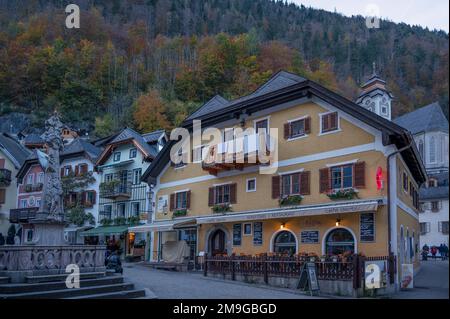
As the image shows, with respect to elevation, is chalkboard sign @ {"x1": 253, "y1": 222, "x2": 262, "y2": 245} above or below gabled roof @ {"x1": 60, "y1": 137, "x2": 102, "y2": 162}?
below

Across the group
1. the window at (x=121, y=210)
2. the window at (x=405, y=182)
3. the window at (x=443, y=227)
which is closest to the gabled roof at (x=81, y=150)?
the window at (x=121, y=210)

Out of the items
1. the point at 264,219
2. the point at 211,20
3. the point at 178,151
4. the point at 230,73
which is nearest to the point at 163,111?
the point at 230,73

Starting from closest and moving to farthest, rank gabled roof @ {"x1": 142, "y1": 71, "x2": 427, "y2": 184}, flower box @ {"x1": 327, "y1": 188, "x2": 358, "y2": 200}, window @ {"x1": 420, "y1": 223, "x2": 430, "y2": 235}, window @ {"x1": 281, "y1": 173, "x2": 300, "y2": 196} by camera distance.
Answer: gabled roof @ {"x1": 142, "y1": 71, "x2": 427, "y2": 184} < flower box @ {"x1": 327, "y1": 188, "x2": 358, "y2": 200} < window @ {"x1": 281, "y1": 173, "x2": 300, "y2": 196} < window @ {"x1": 420, "y1": 223, "x2": 430, "y2": 235}

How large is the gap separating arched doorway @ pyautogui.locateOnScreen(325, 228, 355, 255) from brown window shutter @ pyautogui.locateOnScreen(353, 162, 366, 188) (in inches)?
84.6

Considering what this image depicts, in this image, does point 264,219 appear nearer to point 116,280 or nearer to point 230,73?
point 116,280

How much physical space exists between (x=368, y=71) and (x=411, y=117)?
44828 mm

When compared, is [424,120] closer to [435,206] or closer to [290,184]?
[435,206]

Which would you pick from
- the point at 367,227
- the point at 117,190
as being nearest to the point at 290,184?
the point at 367,227

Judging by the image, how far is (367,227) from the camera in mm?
21281

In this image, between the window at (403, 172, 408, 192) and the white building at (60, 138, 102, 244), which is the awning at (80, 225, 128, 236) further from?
the window at (403, 172, 408, 192)

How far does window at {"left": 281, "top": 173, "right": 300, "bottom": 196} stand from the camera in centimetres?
2472

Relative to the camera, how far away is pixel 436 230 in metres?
52.5

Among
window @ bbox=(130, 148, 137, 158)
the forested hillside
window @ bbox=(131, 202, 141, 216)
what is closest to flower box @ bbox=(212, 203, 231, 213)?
window @ bbox=(131, 202, 141, 216)

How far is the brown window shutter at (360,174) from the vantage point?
856 inches
